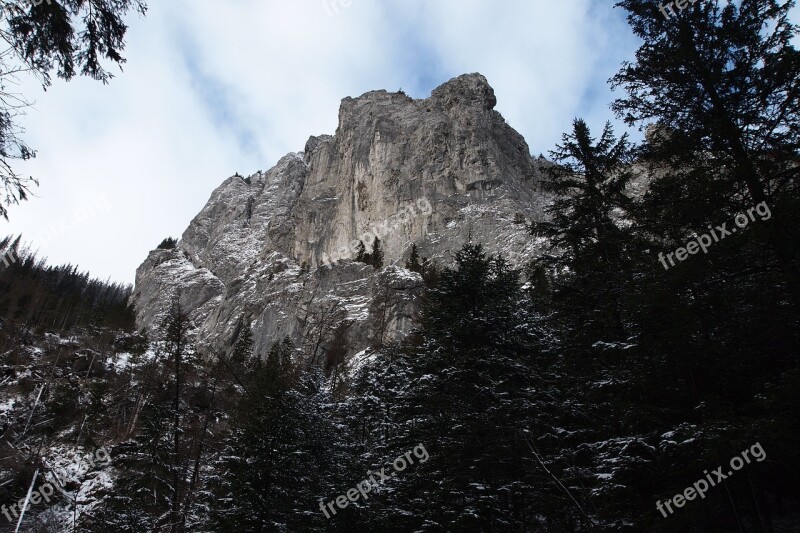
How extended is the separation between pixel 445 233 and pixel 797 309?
67.4 meters

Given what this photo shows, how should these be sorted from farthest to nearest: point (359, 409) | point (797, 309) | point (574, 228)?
point (359, 409), point (574, 228), point (797, 309)

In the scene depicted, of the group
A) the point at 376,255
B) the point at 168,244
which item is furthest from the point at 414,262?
the point at 168,244

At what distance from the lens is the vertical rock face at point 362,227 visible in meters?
59.9

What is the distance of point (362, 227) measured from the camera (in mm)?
86750

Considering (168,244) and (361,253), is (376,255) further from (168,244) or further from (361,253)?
(168,244)

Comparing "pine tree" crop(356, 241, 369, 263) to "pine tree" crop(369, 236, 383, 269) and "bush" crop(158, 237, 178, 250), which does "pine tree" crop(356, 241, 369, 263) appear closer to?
"pine tree" crop(369, 236, 383, 269)

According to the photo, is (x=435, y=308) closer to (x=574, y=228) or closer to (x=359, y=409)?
(x=574, y=228)

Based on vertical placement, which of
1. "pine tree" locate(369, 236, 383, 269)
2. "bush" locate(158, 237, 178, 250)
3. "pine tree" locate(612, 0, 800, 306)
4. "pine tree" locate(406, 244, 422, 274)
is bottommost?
"pine tree" locate(612, 0, 800, 306)

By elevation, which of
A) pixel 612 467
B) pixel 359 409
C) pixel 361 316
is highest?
pixel 361 316

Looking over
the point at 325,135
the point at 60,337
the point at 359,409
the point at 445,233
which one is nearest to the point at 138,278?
the point at 325,135

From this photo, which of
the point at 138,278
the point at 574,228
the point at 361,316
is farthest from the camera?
the point at 138,278

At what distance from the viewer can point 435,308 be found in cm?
1467

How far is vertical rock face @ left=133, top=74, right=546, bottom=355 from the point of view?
196 ft

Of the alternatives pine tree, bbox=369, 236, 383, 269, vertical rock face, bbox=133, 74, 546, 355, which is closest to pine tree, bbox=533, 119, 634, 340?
vertical rock face, bbox=133, 74, 546, 355
